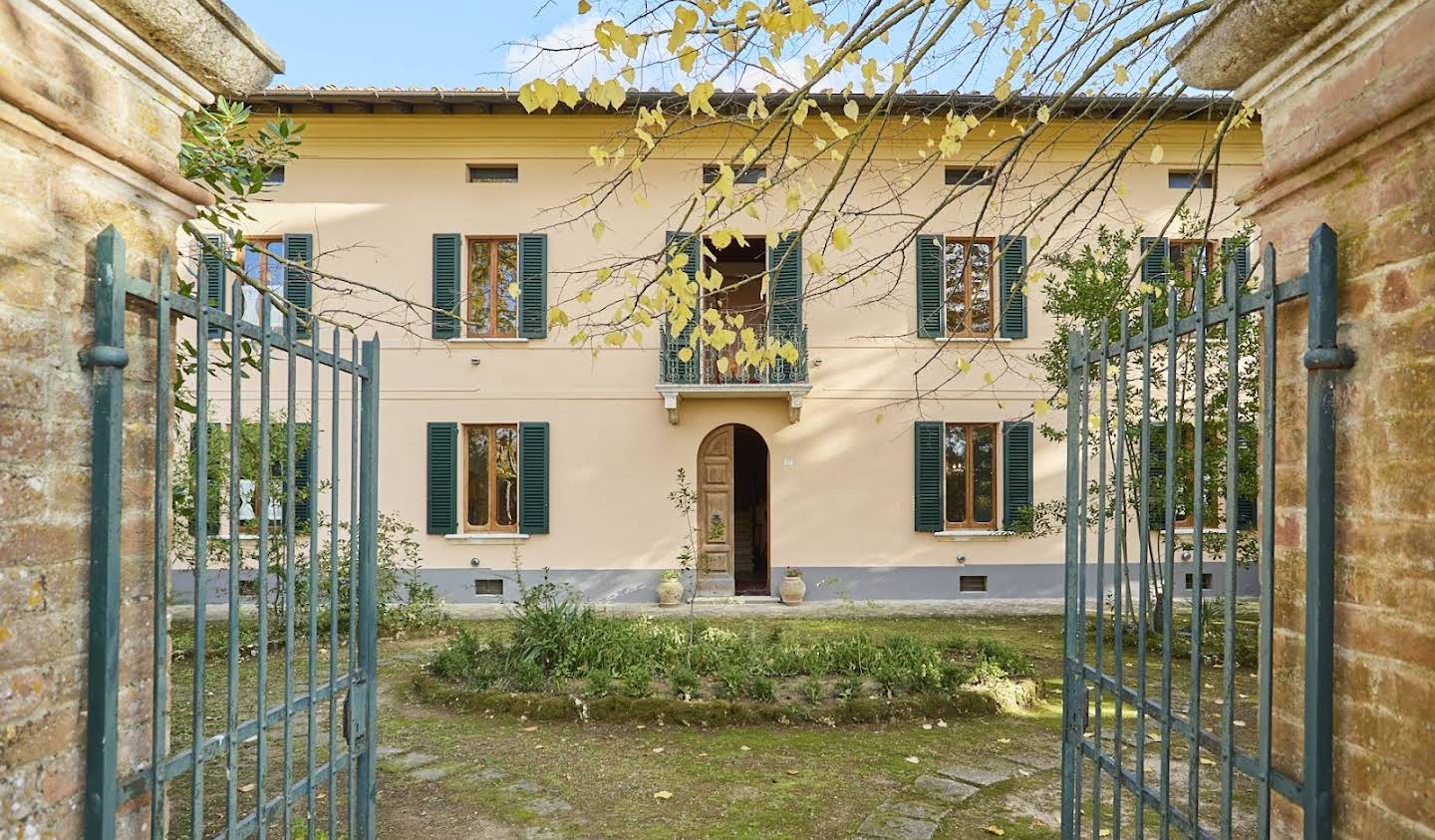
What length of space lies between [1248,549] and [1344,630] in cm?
726

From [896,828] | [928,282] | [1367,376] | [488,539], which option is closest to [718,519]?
[488,539]

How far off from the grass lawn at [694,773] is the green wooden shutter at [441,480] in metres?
5.09

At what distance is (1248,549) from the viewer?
8055mm

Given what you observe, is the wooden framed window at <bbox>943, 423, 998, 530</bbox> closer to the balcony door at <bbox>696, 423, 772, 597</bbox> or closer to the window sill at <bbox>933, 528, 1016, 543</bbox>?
the window sill at <bbox>933, 528, 1016, 543</bbox>

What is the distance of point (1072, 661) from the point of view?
285cm

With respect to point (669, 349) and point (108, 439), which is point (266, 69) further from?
point (669, 349)

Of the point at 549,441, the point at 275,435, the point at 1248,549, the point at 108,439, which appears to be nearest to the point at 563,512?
the point at 549,441

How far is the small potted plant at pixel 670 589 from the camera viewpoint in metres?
11.6

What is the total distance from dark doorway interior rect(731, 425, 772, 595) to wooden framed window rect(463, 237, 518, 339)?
4.81m

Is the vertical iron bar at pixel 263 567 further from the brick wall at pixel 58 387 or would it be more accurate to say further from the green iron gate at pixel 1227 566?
the green iron gate at pixel 1227 566

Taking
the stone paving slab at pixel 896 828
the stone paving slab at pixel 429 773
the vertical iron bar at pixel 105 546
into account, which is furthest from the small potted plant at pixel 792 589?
the vertical iron bar at pixel 105 546

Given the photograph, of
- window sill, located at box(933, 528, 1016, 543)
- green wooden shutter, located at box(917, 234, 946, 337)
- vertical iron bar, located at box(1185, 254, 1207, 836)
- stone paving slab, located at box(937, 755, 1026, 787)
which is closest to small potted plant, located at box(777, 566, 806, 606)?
window sill, located at box(933, 528, 1016, 543)

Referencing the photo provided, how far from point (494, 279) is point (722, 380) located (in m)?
3.51

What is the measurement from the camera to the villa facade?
38.8ft
